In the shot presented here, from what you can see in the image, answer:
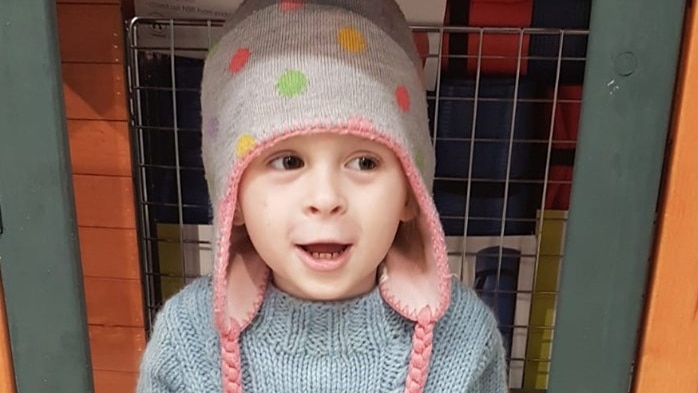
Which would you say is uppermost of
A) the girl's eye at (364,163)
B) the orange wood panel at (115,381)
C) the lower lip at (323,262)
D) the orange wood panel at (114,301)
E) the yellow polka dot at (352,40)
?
the yellow polka dot at (352,40)

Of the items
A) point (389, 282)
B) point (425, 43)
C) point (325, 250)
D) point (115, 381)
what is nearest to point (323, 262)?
point (325, 250)

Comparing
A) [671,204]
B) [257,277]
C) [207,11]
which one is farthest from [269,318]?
[207,11]

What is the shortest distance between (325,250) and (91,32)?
0.56 meters

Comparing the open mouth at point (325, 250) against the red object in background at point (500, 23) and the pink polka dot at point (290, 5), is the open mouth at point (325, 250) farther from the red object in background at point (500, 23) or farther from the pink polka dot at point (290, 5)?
the red object in background at point (500, 23)

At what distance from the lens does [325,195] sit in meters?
0.73

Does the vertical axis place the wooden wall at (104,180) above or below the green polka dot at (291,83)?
below

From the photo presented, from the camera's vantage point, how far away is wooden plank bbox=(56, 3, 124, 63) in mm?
1146

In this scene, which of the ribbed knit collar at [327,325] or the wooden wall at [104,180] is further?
the wooden wall at [104,180]

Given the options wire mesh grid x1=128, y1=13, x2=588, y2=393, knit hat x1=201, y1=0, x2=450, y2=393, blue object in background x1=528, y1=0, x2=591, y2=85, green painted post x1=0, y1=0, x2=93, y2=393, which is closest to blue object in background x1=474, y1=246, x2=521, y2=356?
wire mesh grid x1=128, y1=13, x2=588, y2=393

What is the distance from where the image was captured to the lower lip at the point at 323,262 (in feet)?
2.53

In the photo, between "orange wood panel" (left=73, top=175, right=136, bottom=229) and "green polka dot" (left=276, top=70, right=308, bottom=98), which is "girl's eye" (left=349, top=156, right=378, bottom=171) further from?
"orange wood panel" (left=73, top=175, right=136, bottom=229)

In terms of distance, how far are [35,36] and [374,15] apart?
0.96 ft

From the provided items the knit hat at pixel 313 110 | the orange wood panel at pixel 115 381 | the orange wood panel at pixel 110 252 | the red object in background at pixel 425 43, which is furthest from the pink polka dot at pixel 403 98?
the orange wood panel at pixel 115 381

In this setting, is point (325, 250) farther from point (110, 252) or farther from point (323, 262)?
point (110, 252)
